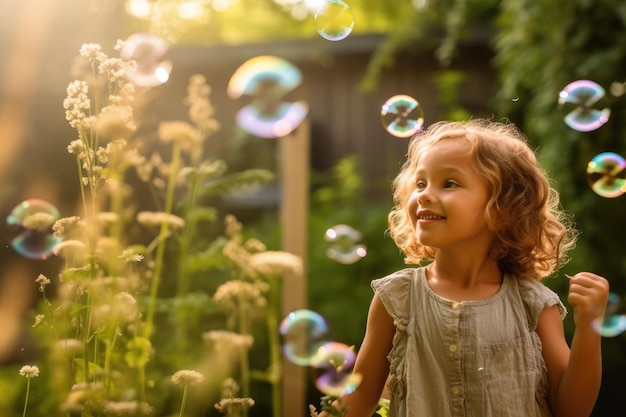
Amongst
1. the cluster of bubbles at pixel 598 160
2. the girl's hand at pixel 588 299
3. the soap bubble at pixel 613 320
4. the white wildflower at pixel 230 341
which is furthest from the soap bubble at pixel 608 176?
the white wildflower at pixel 230 341

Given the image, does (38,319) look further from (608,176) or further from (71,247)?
(608,176)

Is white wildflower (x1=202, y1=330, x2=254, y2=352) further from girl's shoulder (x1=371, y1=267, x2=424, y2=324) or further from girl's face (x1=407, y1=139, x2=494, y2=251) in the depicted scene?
girl's face (x1=407, y1=139, x2=494, y2=251)

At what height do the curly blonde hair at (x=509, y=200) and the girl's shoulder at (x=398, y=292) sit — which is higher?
the curly blonde hair at (x=509, y=200)

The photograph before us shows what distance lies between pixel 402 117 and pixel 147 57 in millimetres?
950

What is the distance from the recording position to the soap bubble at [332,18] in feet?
11.1

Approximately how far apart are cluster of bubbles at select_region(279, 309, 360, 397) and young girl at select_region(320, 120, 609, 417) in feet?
0.14

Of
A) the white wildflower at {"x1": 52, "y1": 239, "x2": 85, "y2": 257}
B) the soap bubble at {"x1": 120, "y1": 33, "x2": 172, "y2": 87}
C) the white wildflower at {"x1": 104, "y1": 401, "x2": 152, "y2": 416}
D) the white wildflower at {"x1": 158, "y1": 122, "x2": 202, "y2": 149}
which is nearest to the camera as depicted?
the white wildflower at {"x1": 104, "y1": 401, "x2": 152, "y2": 416}

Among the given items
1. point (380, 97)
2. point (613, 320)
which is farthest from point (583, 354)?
point (380, 97)

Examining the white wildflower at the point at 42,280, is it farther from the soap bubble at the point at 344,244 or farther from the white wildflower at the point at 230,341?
the soap bubble at the point at 344,244

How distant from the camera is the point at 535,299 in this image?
6.70ft

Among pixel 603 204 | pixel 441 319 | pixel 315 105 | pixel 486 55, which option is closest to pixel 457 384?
pixel 441 319

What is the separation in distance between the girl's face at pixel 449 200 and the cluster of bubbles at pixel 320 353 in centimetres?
36

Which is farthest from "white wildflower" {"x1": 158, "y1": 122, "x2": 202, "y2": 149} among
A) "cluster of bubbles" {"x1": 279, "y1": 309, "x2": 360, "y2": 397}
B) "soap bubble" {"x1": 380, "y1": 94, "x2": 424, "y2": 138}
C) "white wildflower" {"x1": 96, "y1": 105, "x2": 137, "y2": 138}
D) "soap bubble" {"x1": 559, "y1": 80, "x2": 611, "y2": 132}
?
"soap bubble" {"x1": 559, "y1": 80, "x2": 611, "y2": 132}

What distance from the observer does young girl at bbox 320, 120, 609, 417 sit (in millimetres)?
1921
